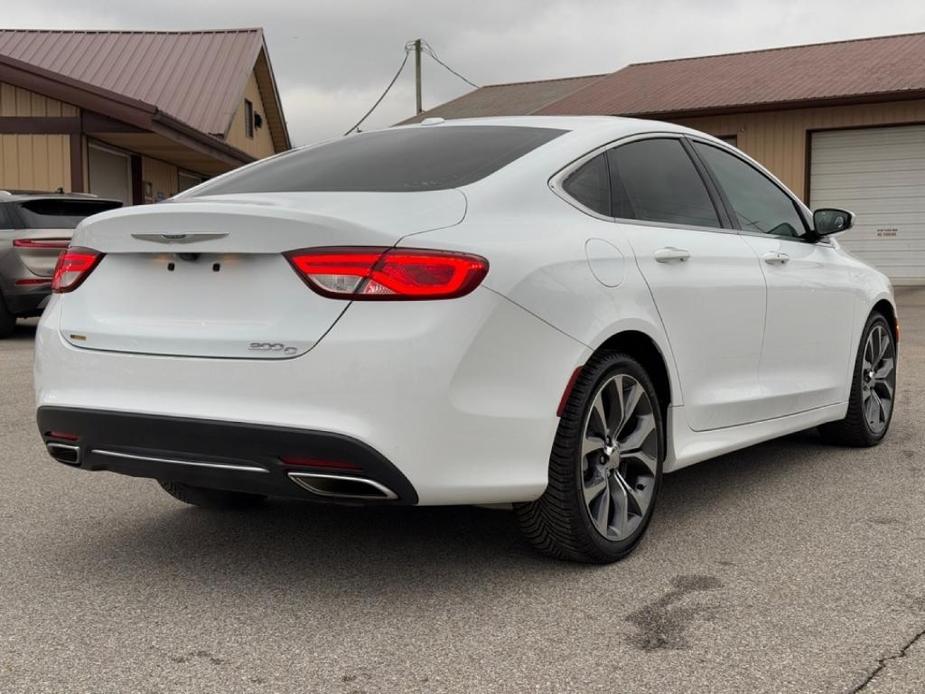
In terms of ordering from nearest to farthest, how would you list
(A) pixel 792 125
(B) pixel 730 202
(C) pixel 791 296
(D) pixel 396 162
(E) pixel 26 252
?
1. (D) pixel 396 162
2. (B) pixel 730 202
3. (C) pixel 791 296
4. (E) pixel 26 252
5. (A) pixel 792 125

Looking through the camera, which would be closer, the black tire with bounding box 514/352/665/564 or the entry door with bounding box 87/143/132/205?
the black tire with bounding box 514/352/665/564

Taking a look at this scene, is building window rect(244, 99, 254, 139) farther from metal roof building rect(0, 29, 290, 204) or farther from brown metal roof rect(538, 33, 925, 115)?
brown metal roof rect(538, 33, 925, 115)

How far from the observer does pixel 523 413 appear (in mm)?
3209

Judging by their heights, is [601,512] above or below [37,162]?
below

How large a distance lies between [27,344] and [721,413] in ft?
30.9

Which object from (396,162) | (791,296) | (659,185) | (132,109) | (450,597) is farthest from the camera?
(132,109)

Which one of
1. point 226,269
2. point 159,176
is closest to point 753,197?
point 226,269

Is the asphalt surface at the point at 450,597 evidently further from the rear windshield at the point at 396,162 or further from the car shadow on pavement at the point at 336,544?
the rear windshield at the point at 396,162

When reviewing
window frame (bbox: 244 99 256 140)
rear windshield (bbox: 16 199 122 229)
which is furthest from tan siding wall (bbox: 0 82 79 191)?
window frame (bbox: 244 99 256 140)

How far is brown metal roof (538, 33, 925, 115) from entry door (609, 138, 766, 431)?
17.9 metres

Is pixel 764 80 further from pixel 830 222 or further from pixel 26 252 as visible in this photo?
pixel 830 222

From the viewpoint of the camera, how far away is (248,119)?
29250mm

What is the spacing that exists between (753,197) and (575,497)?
2198mm

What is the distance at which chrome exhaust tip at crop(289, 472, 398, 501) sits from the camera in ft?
9.89
